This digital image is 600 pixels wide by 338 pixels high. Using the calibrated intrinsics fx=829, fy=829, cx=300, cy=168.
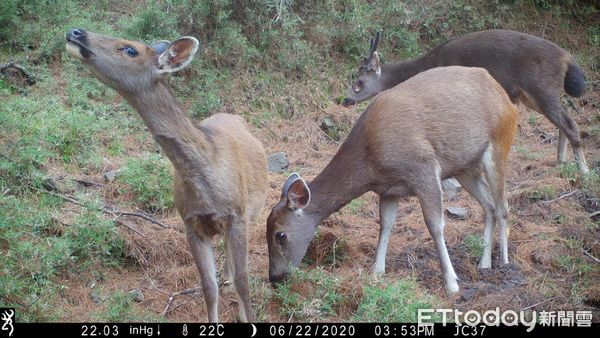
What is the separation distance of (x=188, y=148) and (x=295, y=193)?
1.78 m

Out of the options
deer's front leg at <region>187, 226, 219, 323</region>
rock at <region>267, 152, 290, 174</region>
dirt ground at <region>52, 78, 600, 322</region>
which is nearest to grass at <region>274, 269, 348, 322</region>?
dirt ground at <region>52, 78, 600, 322</region>

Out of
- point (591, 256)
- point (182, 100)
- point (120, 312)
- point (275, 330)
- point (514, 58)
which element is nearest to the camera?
point (275, 330)

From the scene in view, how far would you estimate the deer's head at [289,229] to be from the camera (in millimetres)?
7797

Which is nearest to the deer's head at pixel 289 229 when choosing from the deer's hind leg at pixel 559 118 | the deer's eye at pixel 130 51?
the deer's eye at pixel 130 51

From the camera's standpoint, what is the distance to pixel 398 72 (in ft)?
42.6

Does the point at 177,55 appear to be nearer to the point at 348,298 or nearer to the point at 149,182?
the point at 348,298

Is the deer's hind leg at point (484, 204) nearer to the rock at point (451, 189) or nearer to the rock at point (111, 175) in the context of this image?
the rock at point (451, 189)

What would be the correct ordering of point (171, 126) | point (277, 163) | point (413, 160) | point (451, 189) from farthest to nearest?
1. point (277, 163)
2. point (451, 189)
3. point (413, 160)
4. point (171, 126)

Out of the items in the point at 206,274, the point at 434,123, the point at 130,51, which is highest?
the point at 130,51

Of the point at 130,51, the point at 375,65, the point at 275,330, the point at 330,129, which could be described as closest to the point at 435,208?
the point at 275,330

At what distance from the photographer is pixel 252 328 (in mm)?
6555

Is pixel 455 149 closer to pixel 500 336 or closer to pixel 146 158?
pixel 500 336

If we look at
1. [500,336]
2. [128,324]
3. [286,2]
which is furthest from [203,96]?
[500,336]

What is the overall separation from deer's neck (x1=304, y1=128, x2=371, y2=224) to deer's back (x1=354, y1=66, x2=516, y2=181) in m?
0.12
